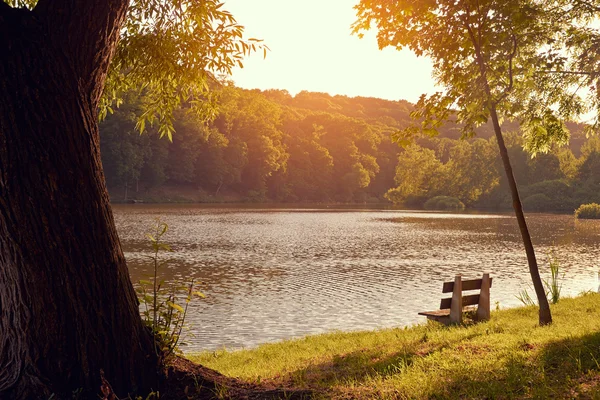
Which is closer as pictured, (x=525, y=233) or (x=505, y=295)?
(x=525, y=233)

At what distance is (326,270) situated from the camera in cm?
2284

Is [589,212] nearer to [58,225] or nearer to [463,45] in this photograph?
[463,45]

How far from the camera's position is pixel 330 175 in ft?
392

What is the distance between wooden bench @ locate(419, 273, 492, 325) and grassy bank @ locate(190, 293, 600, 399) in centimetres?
33

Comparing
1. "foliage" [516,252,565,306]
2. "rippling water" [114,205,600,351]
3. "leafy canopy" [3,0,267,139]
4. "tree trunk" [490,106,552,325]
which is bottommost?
"rippling water" [114,205,600,351]

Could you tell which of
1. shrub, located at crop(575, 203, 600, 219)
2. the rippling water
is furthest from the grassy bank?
shrub, located at crop(575, 203, 600, 219)

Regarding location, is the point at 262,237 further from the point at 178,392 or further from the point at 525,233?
the point at 178,392

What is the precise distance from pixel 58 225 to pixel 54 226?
0.03 m

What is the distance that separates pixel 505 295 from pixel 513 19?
11.4 metres

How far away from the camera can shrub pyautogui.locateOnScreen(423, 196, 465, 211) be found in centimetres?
8944

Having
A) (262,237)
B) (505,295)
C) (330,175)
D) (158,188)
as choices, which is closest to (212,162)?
(158,188)

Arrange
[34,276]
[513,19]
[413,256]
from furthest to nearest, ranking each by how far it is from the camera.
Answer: [413,256]
[513,19]
[34,276]

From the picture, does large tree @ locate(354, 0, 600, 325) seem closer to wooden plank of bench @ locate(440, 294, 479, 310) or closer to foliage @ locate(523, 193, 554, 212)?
wooden plank of bench @ locate(440, 294, 479, 310)

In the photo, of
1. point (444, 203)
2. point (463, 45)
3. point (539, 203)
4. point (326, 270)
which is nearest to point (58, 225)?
point (463, 45)
